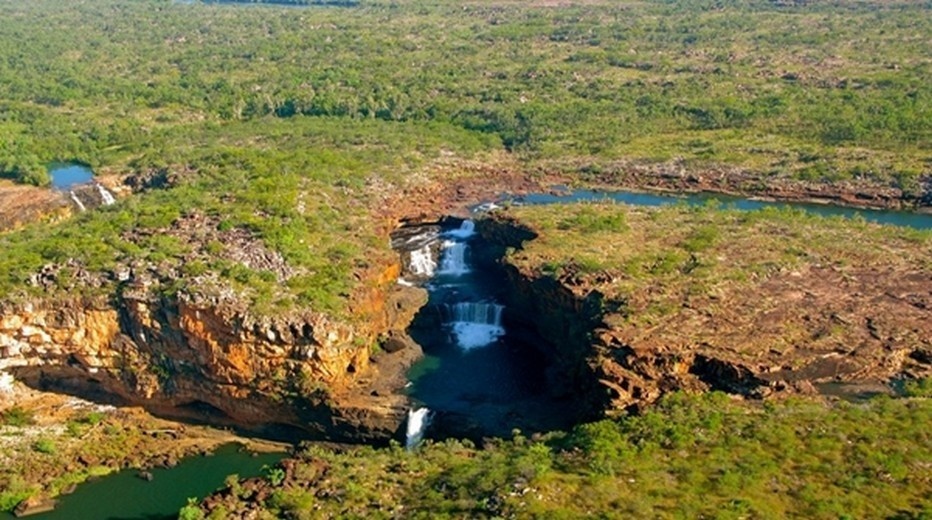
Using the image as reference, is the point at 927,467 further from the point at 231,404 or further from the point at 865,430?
the point at 231,404

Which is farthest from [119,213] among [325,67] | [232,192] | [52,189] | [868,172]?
[325,67]

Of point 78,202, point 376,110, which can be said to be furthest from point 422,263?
point 376,110

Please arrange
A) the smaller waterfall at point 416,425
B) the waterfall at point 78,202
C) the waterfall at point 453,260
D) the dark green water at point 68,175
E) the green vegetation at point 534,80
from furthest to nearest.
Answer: the green vegetation at point 534,80 < the dark green water at point 68,175 < the waterfall at point 78,202 < the waterfall at point 453,260 < the smaller waterfall at point 416,425

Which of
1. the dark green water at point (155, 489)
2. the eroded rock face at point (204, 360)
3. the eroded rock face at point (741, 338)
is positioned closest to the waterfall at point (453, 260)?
the eroded rock face at point (741, 338)

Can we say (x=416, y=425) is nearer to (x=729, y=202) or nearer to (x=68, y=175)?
(x=729, y=202)

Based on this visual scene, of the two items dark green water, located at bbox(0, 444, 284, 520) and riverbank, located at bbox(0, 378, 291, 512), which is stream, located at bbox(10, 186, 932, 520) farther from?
riverbank, located at bbox(0, 378, 291, 512)

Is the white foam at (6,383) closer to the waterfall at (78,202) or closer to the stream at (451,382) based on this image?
the stream at (451,382)
